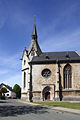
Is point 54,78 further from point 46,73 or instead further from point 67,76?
point 67,76

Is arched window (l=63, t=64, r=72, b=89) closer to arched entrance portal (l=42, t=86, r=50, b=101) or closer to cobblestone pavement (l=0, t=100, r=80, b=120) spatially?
arched entrance portal (l=42, t=86, r=50, b=101)

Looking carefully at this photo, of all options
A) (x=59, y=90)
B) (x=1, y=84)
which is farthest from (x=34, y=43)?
(x=1, y=84)

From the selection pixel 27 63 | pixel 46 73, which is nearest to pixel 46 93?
pixel 46 73

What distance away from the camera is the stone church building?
112 feet

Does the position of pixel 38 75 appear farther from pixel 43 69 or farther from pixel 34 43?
pixel 34 43

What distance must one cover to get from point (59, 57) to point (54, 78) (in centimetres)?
559

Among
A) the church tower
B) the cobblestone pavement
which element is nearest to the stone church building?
the church tower

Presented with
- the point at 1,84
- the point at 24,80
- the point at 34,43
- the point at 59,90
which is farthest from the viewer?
the point at 1,84

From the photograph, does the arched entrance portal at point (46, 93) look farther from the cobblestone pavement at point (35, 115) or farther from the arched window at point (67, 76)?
the cobblestone pavement at point (35, 115)

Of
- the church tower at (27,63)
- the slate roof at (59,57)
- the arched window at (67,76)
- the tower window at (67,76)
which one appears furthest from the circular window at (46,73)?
the tower window at (67,76)

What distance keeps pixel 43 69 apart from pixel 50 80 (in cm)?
311

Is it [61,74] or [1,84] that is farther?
[1,84]

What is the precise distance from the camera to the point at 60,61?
3578 centimetres

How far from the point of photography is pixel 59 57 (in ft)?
123
